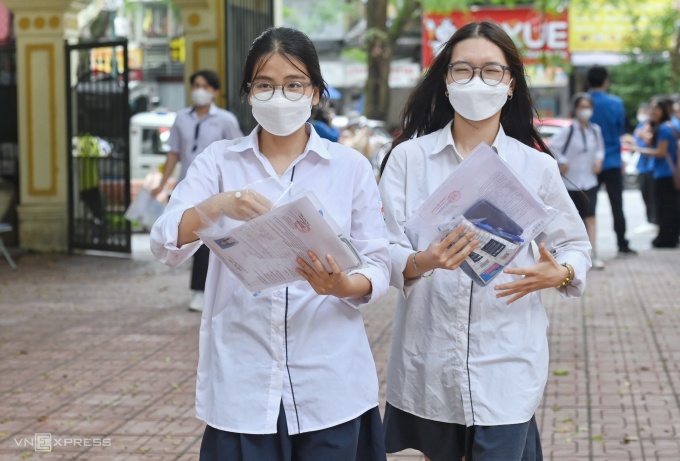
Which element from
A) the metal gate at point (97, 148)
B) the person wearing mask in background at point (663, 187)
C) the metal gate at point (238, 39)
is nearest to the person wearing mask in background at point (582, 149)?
the person wearing mask in background at point (663, 187)

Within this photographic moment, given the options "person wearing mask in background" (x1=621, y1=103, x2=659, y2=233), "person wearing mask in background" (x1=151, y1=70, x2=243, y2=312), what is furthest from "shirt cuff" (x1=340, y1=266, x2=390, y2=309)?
"person wearing mask in background" (x1=621, y1=103, x2=659, y2=233)

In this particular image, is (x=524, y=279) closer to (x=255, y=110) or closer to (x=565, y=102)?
(x=255, y=110)

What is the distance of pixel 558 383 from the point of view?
23.6 feet

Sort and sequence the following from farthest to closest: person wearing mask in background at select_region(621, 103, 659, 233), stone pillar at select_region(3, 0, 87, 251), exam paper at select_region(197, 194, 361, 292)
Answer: person wearing mask in background at select_region(621, 103, 659, 233) → stone pillar at select_region(3, 0, 87, 251) → exam paper at select_region(197, 194, 361, 292)

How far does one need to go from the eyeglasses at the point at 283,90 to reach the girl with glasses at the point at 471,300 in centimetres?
49

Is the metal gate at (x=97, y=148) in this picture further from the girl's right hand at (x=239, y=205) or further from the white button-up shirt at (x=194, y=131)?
the girl's right hand at (x=239, y=205)

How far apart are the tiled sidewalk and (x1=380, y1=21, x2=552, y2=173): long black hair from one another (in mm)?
2193

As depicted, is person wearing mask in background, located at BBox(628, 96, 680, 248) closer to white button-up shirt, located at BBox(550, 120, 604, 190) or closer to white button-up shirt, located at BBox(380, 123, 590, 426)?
white button-up shirt, located at BBox(550, 120, 604, 190)

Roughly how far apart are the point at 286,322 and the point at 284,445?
1.06 ft

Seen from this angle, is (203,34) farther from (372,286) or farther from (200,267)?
(372,286)

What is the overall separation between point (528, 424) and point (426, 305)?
1.52 ft

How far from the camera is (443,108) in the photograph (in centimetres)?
382

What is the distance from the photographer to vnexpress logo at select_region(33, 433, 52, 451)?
574cm

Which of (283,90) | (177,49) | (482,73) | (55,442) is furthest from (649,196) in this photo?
(177,49)
